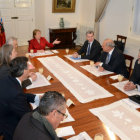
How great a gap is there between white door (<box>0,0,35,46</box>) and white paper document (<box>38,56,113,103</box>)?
14.1 ft

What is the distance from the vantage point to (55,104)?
3.91 ft

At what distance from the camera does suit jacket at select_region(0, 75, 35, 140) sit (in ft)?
5.41

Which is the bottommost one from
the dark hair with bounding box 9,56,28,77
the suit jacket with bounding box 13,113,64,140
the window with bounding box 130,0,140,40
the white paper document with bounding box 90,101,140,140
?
the white paper document with bounding box 90,101,140,140

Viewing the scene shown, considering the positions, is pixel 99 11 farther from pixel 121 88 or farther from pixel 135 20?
pixel 121 88

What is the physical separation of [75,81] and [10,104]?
984 mm

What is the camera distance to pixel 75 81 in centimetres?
239

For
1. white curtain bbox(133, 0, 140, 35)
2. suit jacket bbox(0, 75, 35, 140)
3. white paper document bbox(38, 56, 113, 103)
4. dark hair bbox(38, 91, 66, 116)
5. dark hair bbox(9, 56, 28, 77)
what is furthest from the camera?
white curtain bbox(133, 0, 140, 35)

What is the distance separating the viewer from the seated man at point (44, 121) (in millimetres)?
1065

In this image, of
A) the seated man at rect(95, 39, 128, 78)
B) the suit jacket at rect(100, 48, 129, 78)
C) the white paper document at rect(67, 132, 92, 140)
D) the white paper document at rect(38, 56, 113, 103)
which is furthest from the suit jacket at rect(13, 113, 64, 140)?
the suit jacket at rect(100, 48, 129, 78)

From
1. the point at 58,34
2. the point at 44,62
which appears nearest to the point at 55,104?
the point at 44,62

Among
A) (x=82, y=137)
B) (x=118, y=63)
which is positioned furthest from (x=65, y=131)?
(x=118, y=63)

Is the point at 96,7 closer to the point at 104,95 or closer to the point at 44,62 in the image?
the point at 44,62

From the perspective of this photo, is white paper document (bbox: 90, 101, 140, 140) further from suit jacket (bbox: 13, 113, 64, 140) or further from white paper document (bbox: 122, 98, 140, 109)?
suit jacket (bbox: 13, 113, 64, 140)

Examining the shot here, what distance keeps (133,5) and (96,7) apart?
4.60 ft
